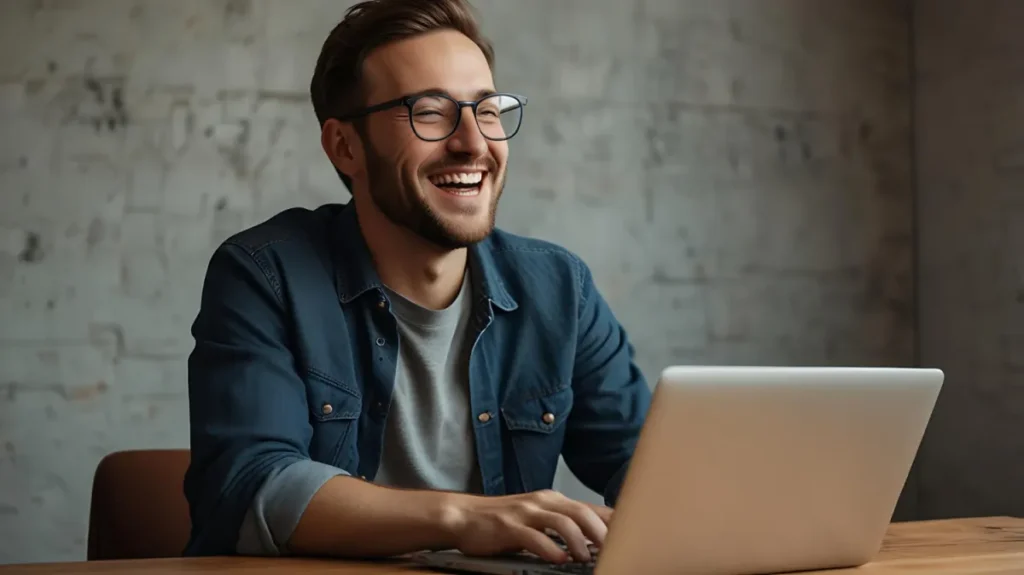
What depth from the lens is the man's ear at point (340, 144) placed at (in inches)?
79.8

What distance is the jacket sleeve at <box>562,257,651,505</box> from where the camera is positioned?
200 centimetres

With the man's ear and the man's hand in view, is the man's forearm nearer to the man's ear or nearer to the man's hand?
the man's hand

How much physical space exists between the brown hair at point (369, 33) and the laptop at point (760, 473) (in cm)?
98

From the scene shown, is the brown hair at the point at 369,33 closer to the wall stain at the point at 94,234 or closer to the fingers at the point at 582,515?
the fingers at the point at 582,515

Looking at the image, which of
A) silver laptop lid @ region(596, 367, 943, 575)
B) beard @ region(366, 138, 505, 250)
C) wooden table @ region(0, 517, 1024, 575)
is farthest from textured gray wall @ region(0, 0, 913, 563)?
silver laptop lid @ region(596, 367, 943, 575)

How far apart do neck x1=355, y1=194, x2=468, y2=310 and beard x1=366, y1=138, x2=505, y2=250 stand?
23 millimetres

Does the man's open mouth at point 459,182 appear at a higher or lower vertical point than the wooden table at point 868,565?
higher

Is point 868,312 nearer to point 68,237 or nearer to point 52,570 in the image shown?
point 68,237

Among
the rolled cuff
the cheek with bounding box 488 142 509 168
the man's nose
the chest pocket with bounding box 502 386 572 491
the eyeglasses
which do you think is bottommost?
the chest pocket with bounding box 502 386 572 491

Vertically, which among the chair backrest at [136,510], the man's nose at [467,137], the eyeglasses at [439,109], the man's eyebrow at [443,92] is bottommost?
the chair backrest at [136,510]

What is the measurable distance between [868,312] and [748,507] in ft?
9.22

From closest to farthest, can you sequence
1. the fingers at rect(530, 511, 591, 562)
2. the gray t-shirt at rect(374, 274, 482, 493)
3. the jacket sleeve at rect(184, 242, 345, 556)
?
the fingers at rect(530, 511, 591, 562)
the jacket sleeve at rect(184, 242, 345, 556)
the gray t-shirt at rect(374, 274, 482, 493)

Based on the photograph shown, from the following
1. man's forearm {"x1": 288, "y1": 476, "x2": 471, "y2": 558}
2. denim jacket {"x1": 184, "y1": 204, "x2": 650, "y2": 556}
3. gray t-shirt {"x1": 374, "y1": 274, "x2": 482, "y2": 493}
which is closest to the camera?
man's forearm {"x1": 288, "y1": 476, "x2": 471, "y2": 558}

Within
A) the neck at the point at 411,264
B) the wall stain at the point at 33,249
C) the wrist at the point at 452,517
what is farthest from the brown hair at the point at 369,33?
the wall stain at the point at 33,249
